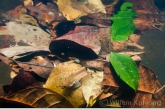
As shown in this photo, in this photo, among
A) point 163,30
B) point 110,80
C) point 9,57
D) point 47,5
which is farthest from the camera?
point 47,5

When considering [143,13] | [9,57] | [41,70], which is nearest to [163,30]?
[143,13]

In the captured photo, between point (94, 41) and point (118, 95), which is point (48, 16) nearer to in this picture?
point (94, 41)

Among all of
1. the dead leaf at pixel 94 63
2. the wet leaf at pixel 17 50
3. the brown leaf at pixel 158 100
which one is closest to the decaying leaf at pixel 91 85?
the dead leaf at pixel 94 63

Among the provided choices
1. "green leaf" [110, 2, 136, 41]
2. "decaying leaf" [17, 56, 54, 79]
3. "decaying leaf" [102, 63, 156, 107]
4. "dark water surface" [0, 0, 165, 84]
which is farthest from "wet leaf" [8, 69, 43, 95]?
"green leaf" [110, 2, 136, 41]

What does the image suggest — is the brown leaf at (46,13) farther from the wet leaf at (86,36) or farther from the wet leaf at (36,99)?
the wet leaf at (36,99)

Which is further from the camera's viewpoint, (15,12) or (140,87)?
(15,12)

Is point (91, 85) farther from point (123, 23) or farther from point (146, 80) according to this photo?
point (123, 23)

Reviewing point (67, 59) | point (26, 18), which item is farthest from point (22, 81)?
point (26, 18)
